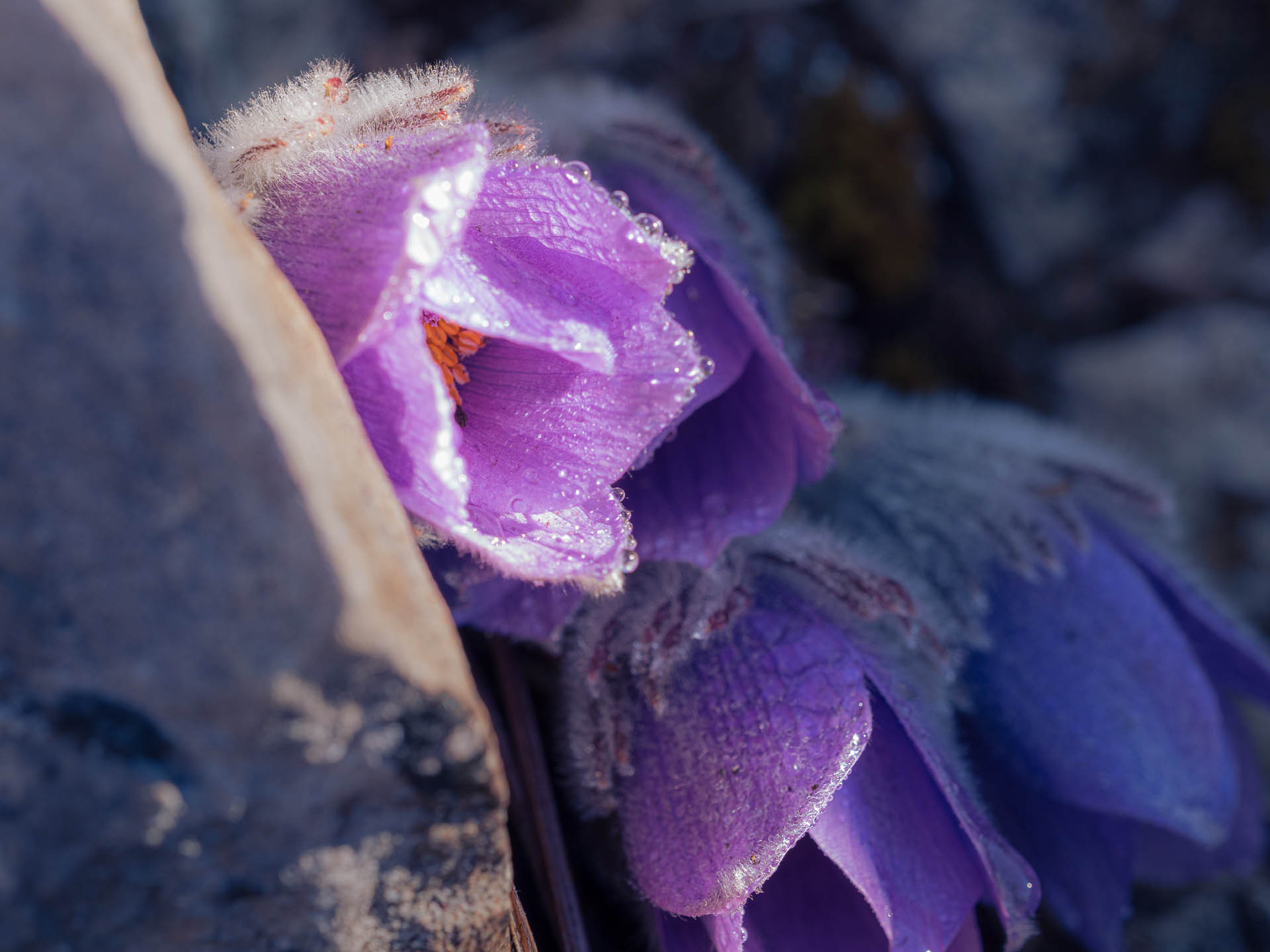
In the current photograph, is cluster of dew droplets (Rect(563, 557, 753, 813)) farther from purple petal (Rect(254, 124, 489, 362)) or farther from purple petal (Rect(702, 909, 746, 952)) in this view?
purple petal (Rect(254, 124, 489, 362))

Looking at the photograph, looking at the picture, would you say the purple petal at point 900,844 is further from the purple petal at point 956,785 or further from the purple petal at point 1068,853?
the purple petal at point 1068,853

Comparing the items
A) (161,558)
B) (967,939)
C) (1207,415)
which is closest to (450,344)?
(161,558)

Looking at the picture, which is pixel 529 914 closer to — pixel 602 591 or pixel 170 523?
pixel 602 591

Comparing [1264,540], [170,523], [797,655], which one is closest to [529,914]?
[797,655]

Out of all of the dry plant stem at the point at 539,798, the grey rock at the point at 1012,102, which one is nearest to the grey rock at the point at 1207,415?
the grey rock at the point at 1012,102

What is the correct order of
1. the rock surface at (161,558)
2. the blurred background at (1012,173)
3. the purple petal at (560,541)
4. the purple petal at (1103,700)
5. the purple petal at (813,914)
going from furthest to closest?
1. the blurred background at (1012,173)
2. the purple petal at (1103,700)
3. the purple petal at (813,914)
4. the purple petal at (560,541)
5. the rock surface at (161,558)

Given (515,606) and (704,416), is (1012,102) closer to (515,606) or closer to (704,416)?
(704,416)
